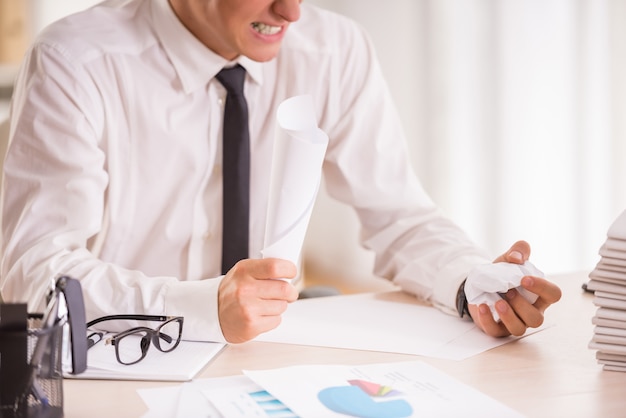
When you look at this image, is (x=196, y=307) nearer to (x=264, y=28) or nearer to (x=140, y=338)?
(x=140, y=338)

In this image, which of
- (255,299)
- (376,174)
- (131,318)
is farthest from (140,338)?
(376,174)

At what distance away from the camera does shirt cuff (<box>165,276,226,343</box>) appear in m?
1.19

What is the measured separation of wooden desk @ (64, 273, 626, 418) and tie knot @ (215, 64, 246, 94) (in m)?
0.66

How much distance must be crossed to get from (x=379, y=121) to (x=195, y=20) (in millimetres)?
470

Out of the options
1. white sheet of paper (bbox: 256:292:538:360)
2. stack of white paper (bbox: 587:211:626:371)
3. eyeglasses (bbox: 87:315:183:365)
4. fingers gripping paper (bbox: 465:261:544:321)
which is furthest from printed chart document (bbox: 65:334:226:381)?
stack of white paper (bbox: 587:211:626:371)


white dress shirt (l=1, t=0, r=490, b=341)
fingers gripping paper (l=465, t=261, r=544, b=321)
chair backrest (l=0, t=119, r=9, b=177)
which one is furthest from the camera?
chair backrest (l=0, t=119, r=9, b=177)

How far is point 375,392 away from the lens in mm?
970

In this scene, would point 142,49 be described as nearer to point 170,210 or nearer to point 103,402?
point 170,210

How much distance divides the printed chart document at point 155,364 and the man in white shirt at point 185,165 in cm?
5

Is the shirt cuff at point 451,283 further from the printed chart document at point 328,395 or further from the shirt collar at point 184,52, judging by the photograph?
the shirt collar at point 184,52

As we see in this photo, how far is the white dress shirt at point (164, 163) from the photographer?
4.53ft

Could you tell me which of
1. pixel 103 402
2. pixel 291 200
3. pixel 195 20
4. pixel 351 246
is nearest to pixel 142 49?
pixel 195 20

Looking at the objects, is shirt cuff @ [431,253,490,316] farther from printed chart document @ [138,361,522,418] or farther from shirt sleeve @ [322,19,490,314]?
printed chart document @ [138,361,522,418]

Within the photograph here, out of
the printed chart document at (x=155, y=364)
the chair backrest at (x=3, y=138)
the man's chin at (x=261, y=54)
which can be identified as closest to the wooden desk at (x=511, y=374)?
the printed chart document at (x=155, y=364)
